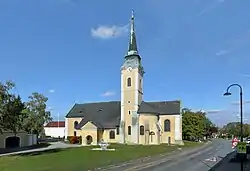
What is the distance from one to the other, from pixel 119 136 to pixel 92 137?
5905 mm

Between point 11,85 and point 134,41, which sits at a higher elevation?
point 134,41

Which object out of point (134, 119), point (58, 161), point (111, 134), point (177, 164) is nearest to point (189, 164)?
point (177, 164)

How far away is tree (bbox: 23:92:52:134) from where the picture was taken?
224ft

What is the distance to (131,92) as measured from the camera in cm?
7238

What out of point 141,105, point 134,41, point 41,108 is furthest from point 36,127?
point 134,41

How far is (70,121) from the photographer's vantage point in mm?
84938

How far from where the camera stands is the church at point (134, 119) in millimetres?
70125

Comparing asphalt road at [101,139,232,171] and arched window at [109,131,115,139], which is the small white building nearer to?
arched window at [109,131,115,139]

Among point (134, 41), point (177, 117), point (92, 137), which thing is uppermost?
point (134, 41)

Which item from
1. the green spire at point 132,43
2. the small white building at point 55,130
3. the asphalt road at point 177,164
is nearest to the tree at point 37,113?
the green spire at point 132,43

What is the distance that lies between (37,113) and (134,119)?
20.8 meters

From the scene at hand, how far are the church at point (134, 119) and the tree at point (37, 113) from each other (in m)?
8.64

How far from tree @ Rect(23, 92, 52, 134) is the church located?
28.4 ft

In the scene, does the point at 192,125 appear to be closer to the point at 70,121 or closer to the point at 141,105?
the point at 141,105
